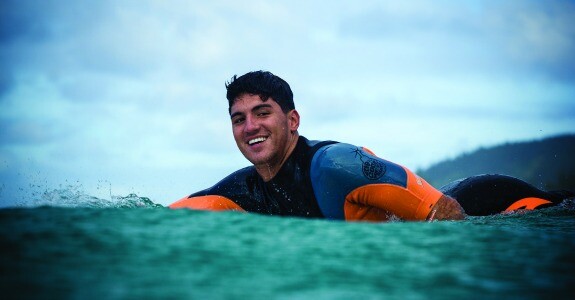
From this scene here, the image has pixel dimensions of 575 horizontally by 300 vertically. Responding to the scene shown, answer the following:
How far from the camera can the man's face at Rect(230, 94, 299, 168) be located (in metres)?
4.23

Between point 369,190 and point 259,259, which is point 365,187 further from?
Answer: point 259,259

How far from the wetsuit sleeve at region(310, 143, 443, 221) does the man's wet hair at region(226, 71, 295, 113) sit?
0.84m

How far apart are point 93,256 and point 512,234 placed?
4.51 feet

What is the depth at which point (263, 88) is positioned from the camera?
4.37 m

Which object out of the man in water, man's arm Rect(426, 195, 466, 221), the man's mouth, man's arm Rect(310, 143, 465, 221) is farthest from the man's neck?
man's arm Rect(426, 195, 466, 221)

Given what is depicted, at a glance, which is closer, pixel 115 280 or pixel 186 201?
pixel 115 280

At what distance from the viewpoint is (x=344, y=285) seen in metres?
1.22

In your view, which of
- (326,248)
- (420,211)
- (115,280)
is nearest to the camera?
(115,280)

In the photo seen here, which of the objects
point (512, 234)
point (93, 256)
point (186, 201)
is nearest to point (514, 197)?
point (186, 201)

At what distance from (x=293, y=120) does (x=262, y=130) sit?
1.17ft

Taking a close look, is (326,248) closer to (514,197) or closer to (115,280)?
(115,280)

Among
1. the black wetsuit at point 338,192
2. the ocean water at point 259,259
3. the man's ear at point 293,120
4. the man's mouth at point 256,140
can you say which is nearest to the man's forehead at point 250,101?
the man's ear at point 293,120

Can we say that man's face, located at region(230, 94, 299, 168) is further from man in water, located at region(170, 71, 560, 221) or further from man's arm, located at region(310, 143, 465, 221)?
man's arm, located at region(310, 143, 465, 221)

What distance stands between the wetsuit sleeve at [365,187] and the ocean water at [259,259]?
160 cm
